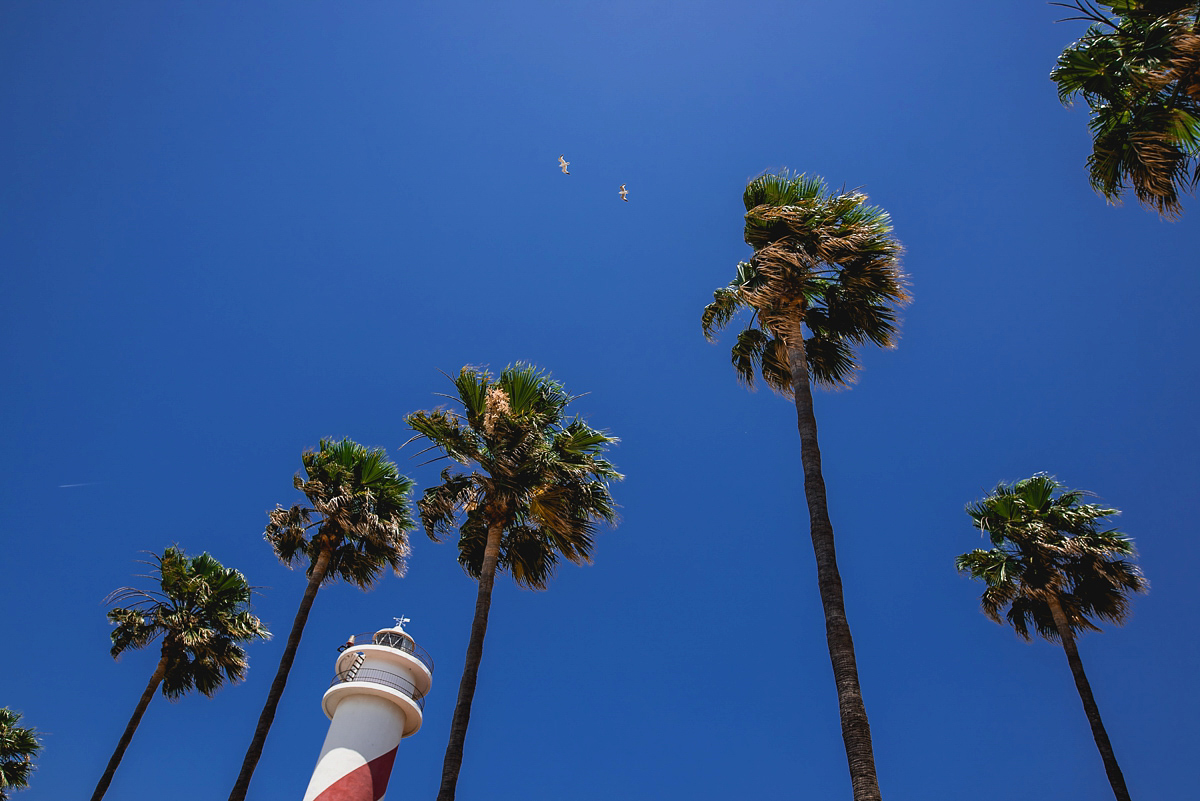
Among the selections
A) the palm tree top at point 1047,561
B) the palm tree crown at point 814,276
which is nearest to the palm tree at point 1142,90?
the palm tree crown at point 814,276

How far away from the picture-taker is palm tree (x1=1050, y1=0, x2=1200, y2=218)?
10406 mm

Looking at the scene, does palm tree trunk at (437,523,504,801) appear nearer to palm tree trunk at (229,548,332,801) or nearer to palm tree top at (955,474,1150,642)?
palm tree trunk at (229,548,332,801)

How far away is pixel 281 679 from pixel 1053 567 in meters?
19.8

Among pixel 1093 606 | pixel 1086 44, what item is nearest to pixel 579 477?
pixel 1086 44

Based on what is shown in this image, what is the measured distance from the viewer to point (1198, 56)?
9.99 meters

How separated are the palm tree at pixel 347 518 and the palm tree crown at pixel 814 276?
10.9 meters

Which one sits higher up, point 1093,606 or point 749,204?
point 749,204

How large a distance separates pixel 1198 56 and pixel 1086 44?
3.22 metres

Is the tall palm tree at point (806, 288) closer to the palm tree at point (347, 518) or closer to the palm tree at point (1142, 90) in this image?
the palm tree at point (1142, 90)

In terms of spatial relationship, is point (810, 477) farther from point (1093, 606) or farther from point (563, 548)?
point (1093, 606)

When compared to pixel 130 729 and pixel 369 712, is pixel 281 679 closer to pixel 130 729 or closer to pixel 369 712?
pixel 369 712

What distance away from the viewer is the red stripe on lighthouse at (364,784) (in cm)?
1436

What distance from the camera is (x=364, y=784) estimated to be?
14703mm

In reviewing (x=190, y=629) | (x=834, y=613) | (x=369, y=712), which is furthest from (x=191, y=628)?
(x=834, y=613)
